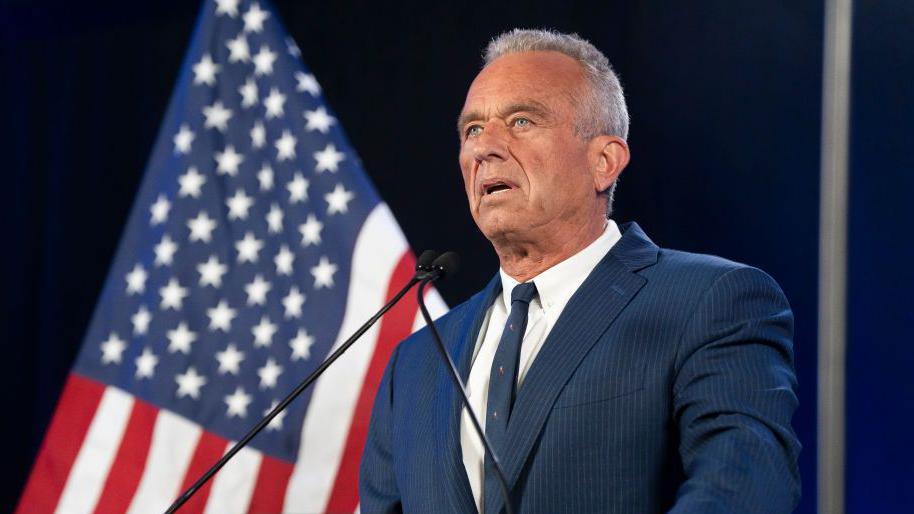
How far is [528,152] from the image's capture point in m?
1.73

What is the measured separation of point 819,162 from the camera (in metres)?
2.19

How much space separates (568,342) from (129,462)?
1.43m

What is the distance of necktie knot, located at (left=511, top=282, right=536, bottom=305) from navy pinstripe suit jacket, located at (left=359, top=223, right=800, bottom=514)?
0.11m

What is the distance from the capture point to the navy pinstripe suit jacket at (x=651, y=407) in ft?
4.28

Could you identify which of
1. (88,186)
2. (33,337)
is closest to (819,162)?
(88,186)

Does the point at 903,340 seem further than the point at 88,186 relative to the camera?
No

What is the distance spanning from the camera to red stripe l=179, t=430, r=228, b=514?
2.54m

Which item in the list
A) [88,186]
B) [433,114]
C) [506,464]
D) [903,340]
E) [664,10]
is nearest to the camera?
[506,464]

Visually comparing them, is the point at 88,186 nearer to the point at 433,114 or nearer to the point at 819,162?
the point at 433,114

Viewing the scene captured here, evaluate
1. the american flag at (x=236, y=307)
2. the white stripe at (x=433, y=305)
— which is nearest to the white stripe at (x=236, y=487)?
the american flag at (x=236, y=307)

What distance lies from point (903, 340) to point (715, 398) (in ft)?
2.59

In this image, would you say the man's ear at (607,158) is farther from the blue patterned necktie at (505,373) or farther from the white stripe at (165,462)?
the white stripe at (165,462)

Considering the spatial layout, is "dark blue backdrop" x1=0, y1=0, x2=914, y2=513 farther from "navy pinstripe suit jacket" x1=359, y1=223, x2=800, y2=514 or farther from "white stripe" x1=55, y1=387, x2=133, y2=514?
"navy pinstripe suit jacket" x1=359, y1=223, x2=800, y2=514

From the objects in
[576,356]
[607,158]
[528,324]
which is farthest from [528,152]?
[576,356]
